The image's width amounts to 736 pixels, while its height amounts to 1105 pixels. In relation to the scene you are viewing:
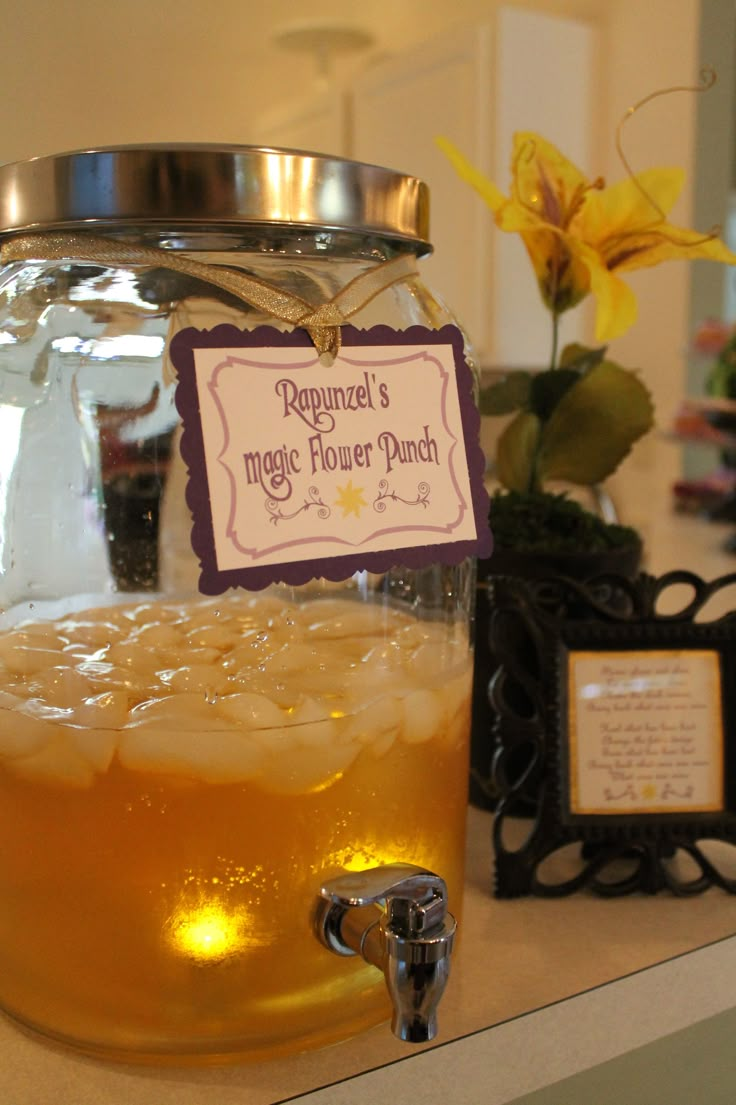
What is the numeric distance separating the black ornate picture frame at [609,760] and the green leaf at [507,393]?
12cm

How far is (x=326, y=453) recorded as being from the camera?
42cm

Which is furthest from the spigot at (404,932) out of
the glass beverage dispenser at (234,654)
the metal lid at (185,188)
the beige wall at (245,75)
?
the beige wall at (245,75)

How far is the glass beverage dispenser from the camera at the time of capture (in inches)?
16.1

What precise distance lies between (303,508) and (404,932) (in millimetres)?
164

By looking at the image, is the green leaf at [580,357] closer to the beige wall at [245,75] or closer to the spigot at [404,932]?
the spigot at [404,932]

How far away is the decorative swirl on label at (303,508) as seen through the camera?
1.35ft

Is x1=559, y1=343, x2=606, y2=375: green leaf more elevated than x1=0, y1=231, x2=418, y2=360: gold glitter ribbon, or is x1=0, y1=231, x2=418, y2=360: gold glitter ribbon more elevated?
x1=0, y1=231, x2=418, y2=360: gold glitter ribbon

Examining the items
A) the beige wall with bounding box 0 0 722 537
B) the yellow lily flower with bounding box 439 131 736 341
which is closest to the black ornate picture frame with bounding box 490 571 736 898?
the yellow lily flower with bounding box 439 131 736 341

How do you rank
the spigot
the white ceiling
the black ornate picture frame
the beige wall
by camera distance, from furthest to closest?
the white ceiling < the beige wall < the black ornate picture frame < the spigot

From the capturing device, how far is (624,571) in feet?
2.22

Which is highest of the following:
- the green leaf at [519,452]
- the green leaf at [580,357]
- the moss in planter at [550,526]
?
the green leaf at [580,357]

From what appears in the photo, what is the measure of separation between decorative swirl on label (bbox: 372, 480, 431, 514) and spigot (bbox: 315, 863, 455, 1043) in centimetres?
14

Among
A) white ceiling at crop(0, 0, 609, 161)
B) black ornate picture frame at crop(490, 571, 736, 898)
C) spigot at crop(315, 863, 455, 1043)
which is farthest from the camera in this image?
white ceiling at crop(0, 0, 609, 161)

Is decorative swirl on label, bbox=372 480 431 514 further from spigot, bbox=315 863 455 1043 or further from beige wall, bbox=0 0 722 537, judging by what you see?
beige wall, bbox=0 0 722 537
